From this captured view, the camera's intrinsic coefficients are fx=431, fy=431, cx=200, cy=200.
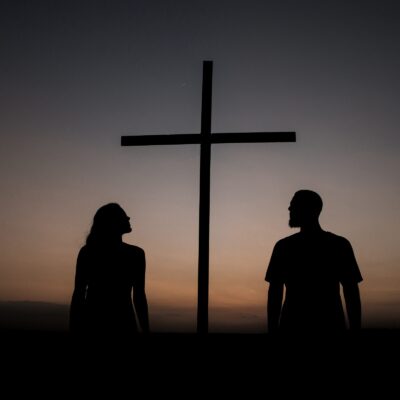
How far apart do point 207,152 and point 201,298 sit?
167 cm

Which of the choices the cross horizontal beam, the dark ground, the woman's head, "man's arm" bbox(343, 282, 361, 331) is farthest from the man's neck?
the cross horizontal beam

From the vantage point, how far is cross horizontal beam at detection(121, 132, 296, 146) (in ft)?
16.9

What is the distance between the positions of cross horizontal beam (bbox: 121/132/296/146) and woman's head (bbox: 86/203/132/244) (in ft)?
5.75

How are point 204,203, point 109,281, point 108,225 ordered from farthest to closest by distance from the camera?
point 204,203
point 108,225
point 109,281

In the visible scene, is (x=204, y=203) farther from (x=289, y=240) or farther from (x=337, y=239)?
(x=337, y=239)

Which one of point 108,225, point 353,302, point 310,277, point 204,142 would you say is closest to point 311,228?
point 310,277

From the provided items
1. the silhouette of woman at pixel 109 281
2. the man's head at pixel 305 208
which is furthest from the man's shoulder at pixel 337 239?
the silhouette of woman at pixel 109 281

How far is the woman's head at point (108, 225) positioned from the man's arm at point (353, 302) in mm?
1901

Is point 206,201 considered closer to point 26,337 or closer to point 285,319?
point 285,319

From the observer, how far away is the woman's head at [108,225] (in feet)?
12.2

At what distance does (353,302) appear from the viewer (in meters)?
3.34

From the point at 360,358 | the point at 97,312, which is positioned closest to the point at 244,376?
the point at 360,358

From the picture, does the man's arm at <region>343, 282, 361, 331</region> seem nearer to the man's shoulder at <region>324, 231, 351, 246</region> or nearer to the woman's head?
the man's shoulder at <region>324, 231, 351, 246</region>

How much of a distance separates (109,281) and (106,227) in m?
0.46
